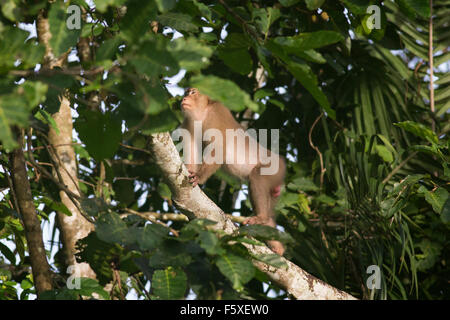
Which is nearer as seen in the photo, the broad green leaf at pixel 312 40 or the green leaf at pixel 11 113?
the green leaf at pixel 11 113

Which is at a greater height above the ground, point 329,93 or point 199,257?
point 329,93

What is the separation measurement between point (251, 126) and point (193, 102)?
100 centimetres

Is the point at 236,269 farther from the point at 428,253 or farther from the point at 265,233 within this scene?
the point at 428,253

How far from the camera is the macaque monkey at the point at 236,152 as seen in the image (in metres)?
4.64

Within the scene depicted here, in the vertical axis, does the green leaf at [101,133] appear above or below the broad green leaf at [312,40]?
below

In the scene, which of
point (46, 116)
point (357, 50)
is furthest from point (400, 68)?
point (46, 116)

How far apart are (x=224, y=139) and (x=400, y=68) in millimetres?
1835

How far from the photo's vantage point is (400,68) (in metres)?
4.86

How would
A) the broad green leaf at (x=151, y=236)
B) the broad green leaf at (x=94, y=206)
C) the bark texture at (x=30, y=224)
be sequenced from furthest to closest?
the bark texture at (x=30, y=224) → the broad green leaf at (x=94, y=206) → the broad green leaf at (x=151, y=236)

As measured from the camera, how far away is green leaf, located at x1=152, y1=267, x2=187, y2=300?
1959 mm

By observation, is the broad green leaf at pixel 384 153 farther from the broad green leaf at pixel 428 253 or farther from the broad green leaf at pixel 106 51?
the broad green leaf at pixel 106 51

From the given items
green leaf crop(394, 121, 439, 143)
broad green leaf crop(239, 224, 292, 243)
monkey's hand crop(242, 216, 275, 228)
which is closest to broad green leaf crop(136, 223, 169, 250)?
broad green leaf crop(239, 224, 292, 243)

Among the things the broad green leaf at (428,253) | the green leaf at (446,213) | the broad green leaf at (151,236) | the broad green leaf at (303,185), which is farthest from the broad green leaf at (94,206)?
the broad green leaf at (428,253)
